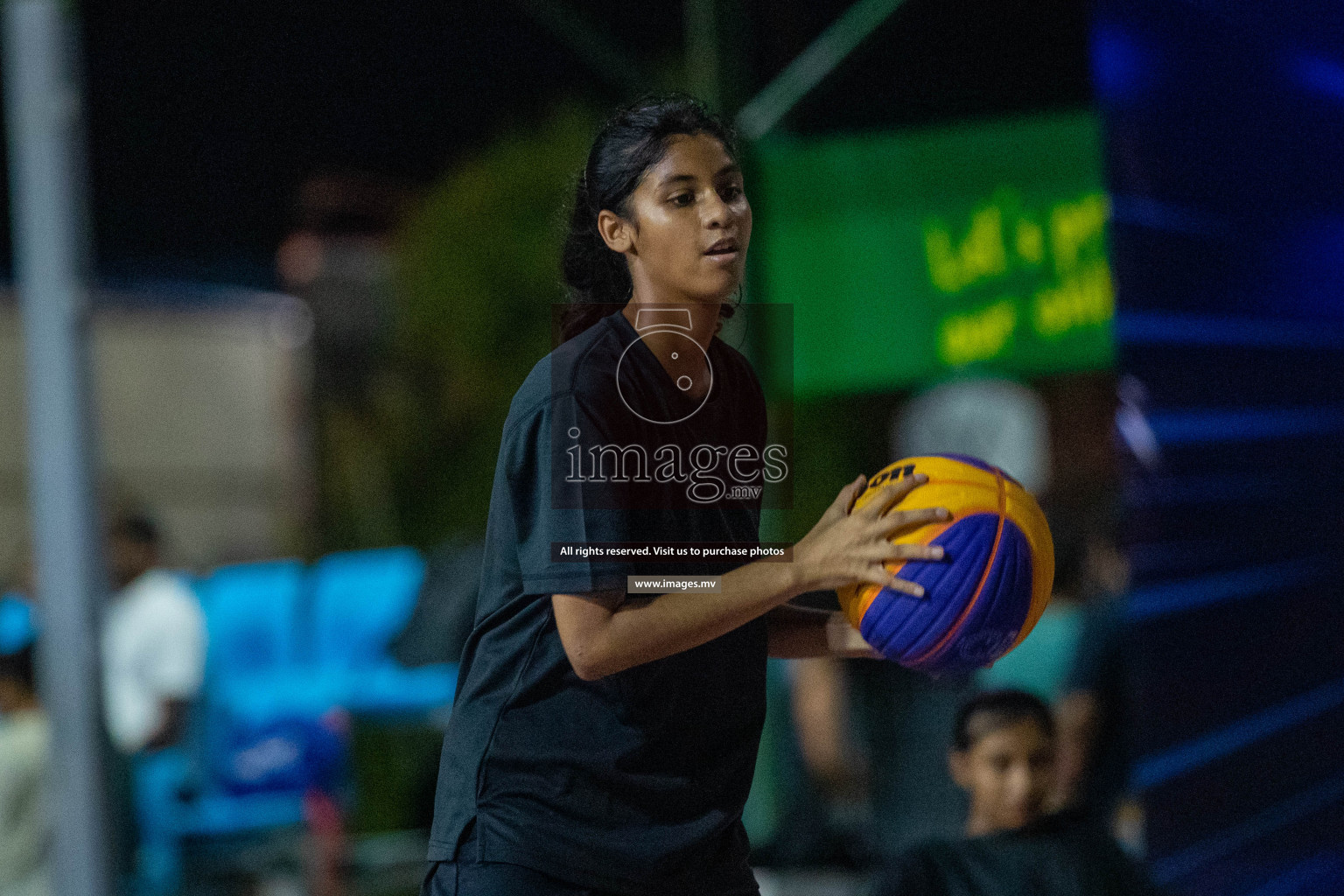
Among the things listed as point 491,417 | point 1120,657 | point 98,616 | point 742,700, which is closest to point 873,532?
point 742,700

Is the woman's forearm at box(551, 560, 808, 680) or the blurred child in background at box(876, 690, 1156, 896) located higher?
the woman's forearm at box(551, 560, 808, 680)

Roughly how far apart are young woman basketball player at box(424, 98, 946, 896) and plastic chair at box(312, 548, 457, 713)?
202 inches

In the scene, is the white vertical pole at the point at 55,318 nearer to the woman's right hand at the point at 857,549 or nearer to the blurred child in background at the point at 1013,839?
the blurred child in background at the point at 1013,839

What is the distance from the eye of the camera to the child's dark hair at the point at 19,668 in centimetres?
610

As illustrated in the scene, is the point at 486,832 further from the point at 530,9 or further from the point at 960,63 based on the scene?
the point at 530,9

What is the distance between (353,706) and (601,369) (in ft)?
19.8

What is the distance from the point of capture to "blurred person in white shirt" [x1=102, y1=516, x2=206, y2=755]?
21.1 feet

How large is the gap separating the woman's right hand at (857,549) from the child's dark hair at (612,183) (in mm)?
452

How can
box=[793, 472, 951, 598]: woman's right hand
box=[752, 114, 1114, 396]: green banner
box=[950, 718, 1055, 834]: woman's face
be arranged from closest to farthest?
box=[793, 472, 951, 598]: woman's right hand
box=[950, 718, 1055, 834]: woman's face
box=[752, 114, 1114, 396]: green banner

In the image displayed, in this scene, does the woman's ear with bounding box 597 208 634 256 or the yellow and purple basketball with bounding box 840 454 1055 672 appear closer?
the yellow and purple basketball with bounding box 840 454 1055 672

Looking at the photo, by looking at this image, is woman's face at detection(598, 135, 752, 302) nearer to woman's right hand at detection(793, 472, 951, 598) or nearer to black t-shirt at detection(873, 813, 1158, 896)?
woman's right hand at detection(793, 472, 951, 598)

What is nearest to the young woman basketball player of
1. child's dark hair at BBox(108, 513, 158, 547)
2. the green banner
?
the green banner

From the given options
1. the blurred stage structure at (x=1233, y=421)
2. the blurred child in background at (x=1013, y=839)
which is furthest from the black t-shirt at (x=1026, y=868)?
the blurred stage structure at (x=1233, y=421)

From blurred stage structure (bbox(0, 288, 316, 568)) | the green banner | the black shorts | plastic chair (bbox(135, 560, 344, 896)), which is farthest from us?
blurred stage structure (bbox(0, 288, 316, 568))
